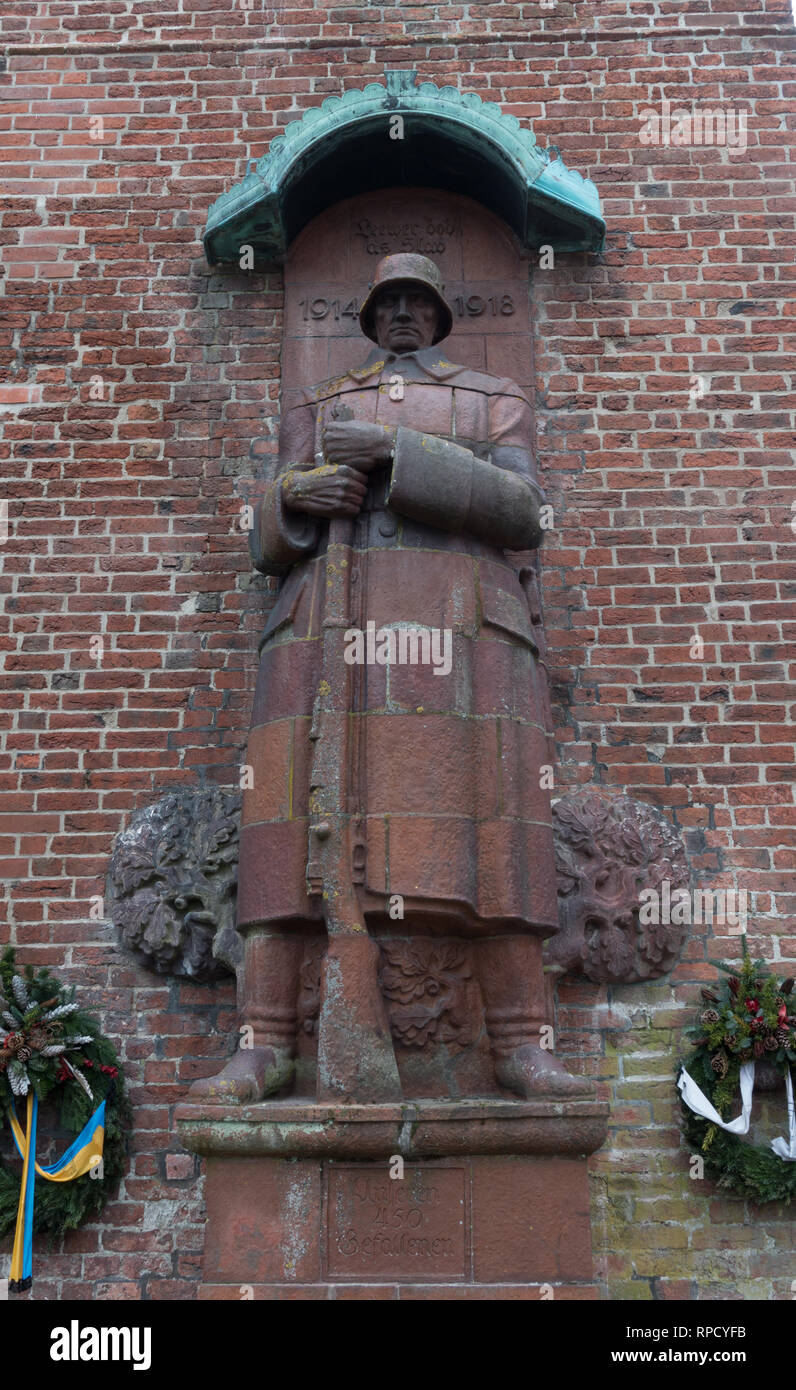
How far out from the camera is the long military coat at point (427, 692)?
441 cm

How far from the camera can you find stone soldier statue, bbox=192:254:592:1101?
434 cm

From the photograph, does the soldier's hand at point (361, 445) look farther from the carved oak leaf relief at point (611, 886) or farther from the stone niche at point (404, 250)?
the carved oak leaf relief at point (611, 886)

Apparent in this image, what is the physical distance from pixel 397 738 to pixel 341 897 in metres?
0.56

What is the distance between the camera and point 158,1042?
5.22 metres

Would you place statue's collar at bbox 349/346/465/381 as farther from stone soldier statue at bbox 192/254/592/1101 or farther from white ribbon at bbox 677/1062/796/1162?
white ribbon at bbox 677/1062/796/1162

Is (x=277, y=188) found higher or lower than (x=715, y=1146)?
higher

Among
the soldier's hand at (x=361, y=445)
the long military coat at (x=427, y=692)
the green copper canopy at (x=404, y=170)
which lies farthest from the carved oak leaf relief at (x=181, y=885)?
the green copper canopy at (x=404, y=170)

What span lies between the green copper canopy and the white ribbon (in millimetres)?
3626

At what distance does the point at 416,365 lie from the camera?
17.0ft

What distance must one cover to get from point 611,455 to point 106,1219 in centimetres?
371

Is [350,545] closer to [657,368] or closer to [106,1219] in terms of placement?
[657,368]

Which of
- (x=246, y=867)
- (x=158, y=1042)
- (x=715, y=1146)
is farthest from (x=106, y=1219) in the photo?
(x=715, y=1146)

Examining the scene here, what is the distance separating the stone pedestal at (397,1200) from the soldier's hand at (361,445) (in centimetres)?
218

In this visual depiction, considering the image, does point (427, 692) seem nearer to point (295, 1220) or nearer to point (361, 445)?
point (361, 445)
